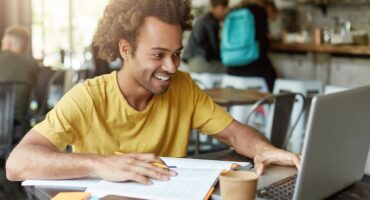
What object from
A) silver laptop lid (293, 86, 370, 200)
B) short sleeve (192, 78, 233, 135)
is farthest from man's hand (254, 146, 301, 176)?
short sleeve (192, 78, 233, 135)

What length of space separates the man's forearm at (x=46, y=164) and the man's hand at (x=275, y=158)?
20.2 inches

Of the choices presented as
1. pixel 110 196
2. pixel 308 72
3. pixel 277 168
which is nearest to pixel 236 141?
pixel 277 168

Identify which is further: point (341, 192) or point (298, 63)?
point (298, 63)

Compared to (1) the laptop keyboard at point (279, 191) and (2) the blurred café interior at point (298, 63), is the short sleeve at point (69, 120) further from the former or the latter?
(2) the blurred café interior at point (298, 63)

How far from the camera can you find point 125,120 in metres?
1.75

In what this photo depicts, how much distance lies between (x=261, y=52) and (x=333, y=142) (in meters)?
3.72

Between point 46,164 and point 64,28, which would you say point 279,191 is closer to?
point 46,164

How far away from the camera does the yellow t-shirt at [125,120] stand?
163 cm

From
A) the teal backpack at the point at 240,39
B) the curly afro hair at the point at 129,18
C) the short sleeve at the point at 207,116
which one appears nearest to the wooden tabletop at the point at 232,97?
the teal backpack at the point at 240,39

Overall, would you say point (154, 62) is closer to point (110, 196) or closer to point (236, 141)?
point (236, 141)

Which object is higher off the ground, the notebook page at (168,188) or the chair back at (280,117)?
the notebook page at (168,188)

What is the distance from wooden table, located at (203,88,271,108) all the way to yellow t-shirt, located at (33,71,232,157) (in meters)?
1.30

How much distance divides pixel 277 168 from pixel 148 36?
25.3 inches

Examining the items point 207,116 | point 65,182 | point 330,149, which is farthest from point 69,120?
point 330,149
